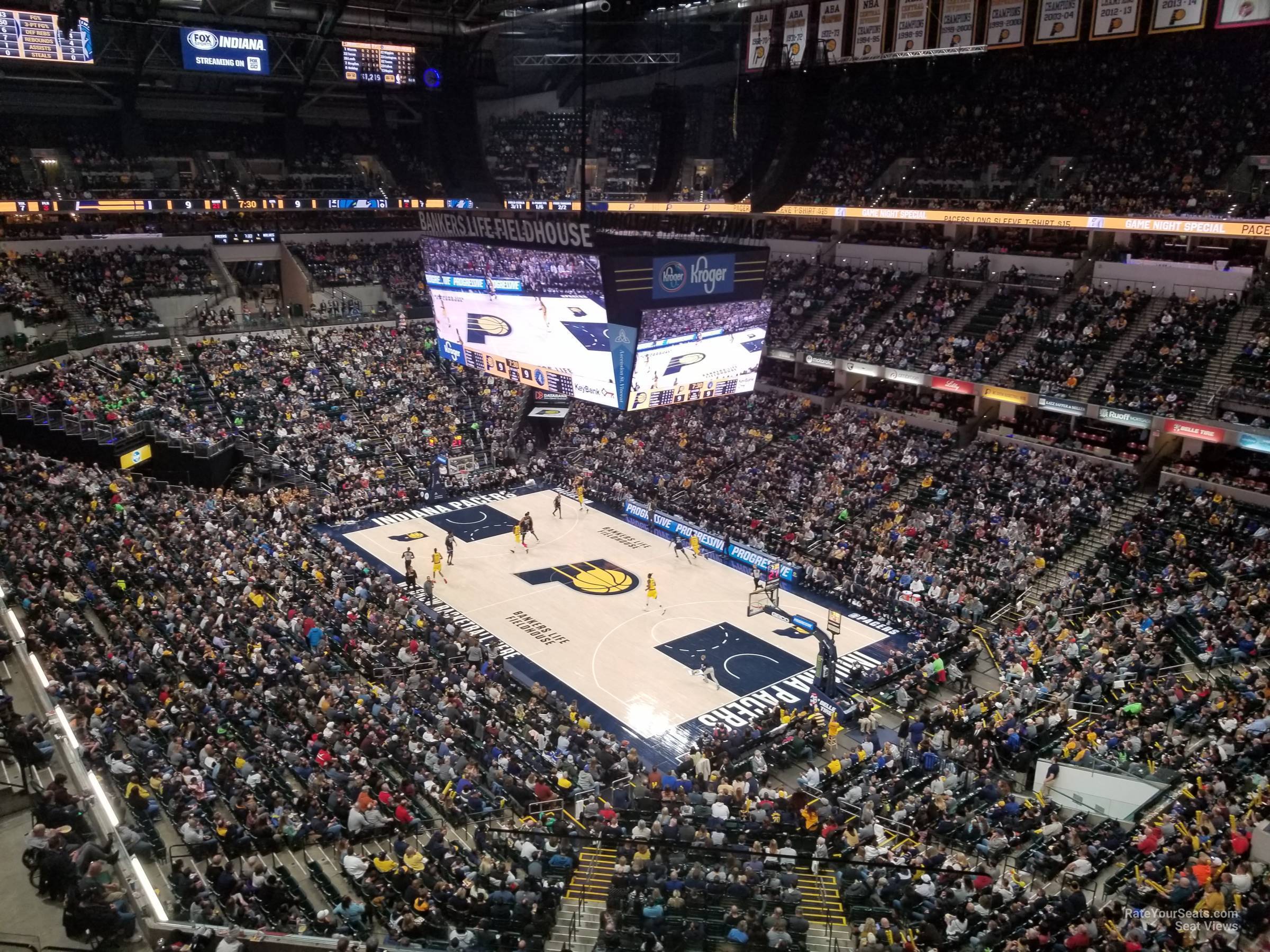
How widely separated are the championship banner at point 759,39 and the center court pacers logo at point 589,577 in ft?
55.2

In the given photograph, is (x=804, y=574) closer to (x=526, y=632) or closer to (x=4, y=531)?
(x=526, y=632)

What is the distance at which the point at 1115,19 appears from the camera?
24062 mm

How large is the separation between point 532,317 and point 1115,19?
54.7ft

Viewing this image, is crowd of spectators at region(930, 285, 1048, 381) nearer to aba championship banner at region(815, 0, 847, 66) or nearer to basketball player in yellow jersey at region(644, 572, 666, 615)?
aba championship banner at region(815, 0, 847, 66)

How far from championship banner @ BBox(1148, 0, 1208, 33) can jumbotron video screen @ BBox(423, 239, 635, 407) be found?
51.1 feet

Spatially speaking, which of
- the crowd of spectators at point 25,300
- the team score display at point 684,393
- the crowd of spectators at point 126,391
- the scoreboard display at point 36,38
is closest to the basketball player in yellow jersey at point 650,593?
the team score display at point 684,393

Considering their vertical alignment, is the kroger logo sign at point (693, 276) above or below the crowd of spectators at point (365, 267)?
above

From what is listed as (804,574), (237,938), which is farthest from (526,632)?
(237,938)

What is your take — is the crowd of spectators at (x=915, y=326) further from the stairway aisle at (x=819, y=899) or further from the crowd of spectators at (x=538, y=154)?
the stairway aisle at (x=819, y=899)

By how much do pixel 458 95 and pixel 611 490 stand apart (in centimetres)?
1411

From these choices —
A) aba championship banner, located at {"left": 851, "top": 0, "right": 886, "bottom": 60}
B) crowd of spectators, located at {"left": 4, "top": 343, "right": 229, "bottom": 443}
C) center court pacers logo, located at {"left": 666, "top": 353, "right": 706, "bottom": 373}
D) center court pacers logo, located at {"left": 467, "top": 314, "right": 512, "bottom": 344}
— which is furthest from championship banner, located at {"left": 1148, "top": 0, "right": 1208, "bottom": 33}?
crowd of spectators, located at {"left": 4, "top": 343, "right": 229, "bottom": 443}

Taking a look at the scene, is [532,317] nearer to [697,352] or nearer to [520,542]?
[697,352]

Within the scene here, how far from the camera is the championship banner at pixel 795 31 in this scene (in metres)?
29.1

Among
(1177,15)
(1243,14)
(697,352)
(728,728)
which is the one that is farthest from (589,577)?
(1243,14)
